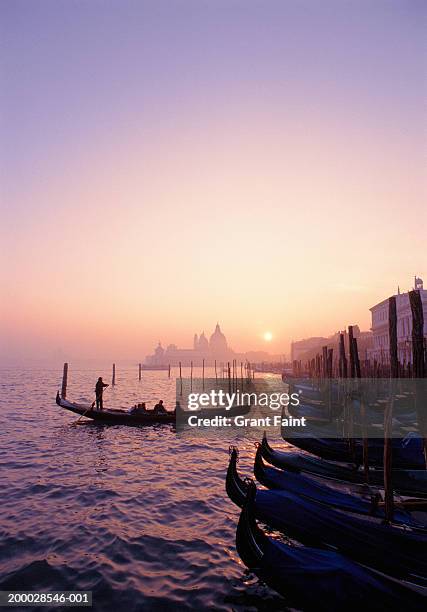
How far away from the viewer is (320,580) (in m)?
4.31

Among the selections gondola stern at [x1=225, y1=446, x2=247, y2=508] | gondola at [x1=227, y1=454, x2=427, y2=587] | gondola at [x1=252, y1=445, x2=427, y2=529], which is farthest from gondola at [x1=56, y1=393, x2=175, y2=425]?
gondola at [x1=227, y1=454, x2=427, y2=587]

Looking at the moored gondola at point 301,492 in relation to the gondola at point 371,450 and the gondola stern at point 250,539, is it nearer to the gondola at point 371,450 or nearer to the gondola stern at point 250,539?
the gondola stern at point 250,539

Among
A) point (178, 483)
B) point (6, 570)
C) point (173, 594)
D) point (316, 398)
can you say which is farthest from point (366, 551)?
point (316, 398)

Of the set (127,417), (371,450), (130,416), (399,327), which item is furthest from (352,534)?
(399,327)

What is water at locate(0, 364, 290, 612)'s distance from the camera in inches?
226

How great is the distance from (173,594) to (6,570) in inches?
115

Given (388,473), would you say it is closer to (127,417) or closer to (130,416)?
(130,416)

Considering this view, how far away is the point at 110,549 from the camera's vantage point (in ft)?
22.8

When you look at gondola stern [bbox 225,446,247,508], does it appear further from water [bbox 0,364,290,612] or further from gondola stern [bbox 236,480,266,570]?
gondola stern [bbox 236,480,266,570]

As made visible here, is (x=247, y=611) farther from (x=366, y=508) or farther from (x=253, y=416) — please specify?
(x=253, y=416)

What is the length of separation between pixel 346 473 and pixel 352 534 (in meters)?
4.22

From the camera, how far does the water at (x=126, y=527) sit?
5750 millimetres

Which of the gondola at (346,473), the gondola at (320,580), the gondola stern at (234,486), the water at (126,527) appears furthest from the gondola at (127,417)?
the gondola at (320,580)

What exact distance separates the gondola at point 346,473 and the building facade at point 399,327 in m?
31.7
